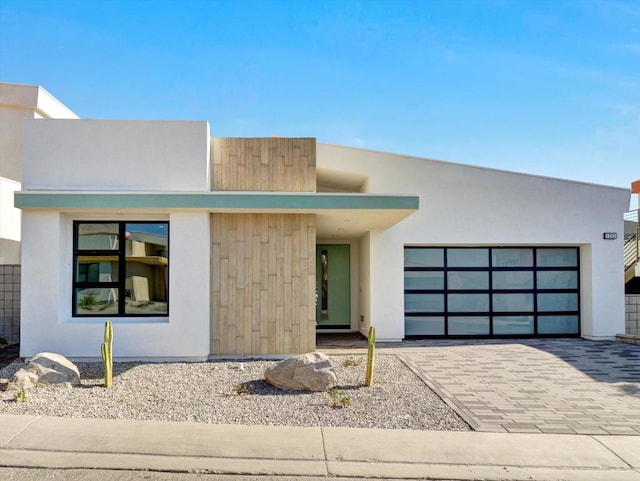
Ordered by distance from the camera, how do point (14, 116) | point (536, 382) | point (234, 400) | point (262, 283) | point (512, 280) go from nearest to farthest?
point (234, 400) < point (536, 382) < point (262, 283) < point (512, 280) < point (14, 116)

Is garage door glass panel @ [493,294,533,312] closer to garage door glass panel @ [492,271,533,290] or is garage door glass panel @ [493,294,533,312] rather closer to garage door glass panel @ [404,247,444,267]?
garage door glass panel @ [492,271,533,290]

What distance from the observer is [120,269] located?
30.9ft

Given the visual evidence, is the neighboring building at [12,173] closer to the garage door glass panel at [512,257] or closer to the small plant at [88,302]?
the small plant at [88,302]

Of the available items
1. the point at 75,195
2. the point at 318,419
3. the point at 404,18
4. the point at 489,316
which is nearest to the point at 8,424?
the point at 318,419

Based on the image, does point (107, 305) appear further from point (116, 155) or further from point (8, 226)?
point (8, 226)

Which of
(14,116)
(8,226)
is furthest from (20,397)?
(14,116)

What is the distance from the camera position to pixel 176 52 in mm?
11672

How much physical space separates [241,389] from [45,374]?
294cm

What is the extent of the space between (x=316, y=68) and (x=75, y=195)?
6612mm

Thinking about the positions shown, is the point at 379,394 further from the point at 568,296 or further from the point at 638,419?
the point at 568,296

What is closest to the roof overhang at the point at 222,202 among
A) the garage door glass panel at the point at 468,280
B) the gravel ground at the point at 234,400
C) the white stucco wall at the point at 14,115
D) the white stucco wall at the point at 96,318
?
the white stucco wall at the point at 96,318

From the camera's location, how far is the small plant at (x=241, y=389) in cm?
690

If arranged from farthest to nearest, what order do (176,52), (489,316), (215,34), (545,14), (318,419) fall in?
1. (489,316)
2. (176,52)
3. (215,34)
4. (545,14)
5. (318,419)

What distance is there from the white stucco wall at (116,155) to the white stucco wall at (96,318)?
2.21ft
